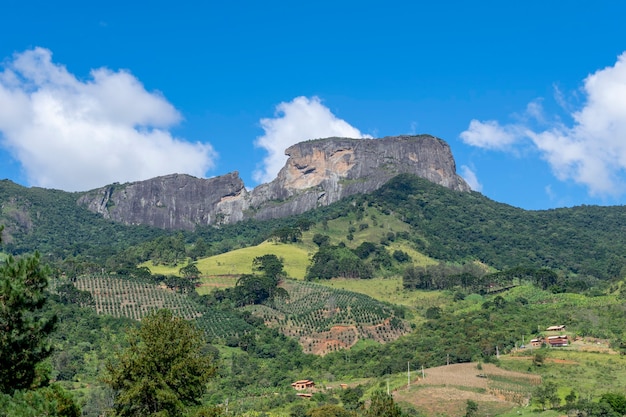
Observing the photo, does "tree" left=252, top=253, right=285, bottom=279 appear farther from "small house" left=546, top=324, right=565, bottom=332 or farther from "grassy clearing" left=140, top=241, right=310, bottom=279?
"small house" left=546, top=324, right=565, bottom=332

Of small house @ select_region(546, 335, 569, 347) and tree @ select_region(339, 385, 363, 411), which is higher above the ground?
small house @ select_region(546, 335, 569, 347)

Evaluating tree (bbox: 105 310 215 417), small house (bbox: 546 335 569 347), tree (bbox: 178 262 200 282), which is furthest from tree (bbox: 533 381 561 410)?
tree (bbox: 178 262 200 282)

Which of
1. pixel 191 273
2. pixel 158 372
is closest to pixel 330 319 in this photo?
pixel 191 273

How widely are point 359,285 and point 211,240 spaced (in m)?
75.3

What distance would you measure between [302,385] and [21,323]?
55706 mm

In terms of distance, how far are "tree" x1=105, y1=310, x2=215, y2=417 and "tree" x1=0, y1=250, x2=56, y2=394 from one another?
22.5 feet

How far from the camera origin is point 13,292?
19.9m

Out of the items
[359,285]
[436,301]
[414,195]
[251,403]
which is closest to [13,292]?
[251,403]

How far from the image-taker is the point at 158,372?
28.1 meters

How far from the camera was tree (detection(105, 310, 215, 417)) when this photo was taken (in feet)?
90.5

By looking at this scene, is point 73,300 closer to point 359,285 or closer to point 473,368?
point 359,285

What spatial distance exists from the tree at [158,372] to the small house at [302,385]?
4491 centimetres

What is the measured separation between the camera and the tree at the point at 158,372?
2758cm

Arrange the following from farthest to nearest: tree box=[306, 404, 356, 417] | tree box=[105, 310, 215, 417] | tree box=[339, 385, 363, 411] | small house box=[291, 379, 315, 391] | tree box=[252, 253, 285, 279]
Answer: tree box=[252, 253, 285, 279], small house box=[291, 379, 315, 391], tree box=[339, 385, 363, 411], tree box=[306, 404, 356, 417], tree box=[105, 310, 215, 417]
